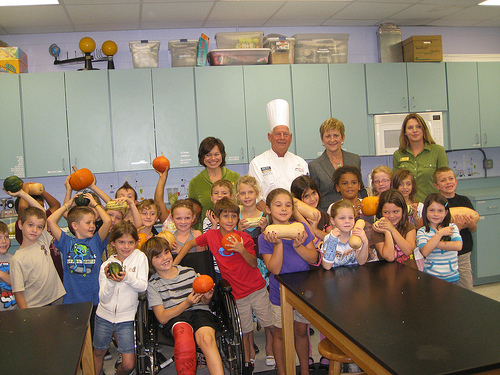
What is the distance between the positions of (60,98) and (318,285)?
3865 mm

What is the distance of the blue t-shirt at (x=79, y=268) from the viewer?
8.89 feet

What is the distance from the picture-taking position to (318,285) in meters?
2.07

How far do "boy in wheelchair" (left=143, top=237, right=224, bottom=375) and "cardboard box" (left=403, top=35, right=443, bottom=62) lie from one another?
4.25 metres

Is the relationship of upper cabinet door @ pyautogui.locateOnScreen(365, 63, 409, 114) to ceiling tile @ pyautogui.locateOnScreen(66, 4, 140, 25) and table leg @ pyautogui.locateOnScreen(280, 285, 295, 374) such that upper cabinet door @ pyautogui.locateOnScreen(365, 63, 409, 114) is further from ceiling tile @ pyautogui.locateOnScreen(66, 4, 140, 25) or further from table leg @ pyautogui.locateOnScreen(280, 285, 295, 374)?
table leg @ pyautogui.locateOnScreen(280, 285, 295, 374)

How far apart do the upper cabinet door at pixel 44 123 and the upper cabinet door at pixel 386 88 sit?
3.71 meters

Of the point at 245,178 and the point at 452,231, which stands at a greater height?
the point at 245,178

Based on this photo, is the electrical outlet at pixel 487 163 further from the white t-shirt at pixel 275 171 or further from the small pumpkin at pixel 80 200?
the small pumpkin at pixel 80 200

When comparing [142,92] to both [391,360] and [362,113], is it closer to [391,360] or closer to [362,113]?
[362,113]

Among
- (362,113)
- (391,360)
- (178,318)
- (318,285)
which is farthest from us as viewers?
(362,113)

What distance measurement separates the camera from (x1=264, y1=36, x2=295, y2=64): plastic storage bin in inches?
192

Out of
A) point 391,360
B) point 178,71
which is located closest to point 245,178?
point 391,360

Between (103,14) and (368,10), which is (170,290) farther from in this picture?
(368,10)

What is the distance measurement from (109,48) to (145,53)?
0.45m

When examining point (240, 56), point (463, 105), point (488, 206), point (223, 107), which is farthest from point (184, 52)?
point (488, 206)
